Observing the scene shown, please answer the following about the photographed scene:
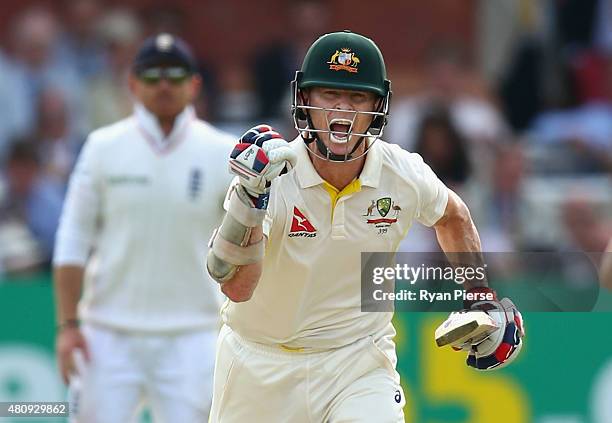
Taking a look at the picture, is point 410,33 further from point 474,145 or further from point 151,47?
point 151,47


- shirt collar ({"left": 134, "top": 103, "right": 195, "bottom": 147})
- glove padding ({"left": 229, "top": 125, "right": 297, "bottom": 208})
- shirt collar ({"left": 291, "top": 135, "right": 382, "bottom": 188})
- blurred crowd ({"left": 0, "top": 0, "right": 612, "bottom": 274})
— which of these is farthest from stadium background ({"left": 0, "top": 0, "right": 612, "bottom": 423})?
glove padding ({"left": 229, "top": 125, "right": 297, "bottom": 208})

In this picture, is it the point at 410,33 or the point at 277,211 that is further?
the point at 410,33

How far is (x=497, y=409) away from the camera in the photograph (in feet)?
27.0

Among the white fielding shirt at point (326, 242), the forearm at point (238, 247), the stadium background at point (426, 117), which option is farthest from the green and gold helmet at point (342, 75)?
the stadium background at point (426, 117)

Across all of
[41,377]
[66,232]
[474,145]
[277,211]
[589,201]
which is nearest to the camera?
[277,211]

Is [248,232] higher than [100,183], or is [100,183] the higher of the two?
[100,183]

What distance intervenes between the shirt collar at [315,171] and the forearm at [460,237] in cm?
33

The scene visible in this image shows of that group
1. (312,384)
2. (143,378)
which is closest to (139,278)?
(143,378)

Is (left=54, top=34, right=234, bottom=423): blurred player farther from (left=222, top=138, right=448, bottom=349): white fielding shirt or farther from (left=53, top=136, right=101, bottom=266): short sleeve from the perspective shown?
(left=222, top=138, right=448, bottom=349): white fielding shirt

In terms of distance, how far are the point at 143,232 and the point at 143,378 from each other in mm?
718

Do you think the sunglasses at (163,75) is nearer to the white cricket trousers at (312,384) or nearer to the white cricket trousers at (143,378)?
the white cricket trousers at (143,378)

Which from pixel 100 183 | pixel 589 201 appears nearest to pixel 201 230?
pixel 100 183

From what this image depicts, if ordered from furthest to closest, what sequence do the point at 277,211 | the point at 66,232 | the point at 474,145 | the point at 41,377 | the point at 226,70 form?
the point at 226,70 → the point at 474,145 → the point at 41,377 → the point at 66,232 → the point at 277,211

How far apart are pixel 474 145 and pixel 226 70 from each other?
261cm
